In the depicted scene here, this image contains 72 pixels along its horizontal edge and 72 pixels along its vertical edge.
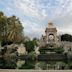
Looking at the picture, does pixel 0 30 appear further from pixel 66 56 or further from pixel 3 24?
pixel 66 56

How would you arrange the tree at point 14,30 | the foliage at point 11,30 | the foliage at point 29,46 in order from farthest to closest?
the tree at point 14,30, the foliage at point 11,30, the foliage at point 29,46

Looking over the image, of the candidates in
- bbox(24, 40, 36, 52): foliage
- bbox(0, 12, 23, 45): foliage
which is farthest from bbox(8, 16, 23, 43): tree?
bbox(24, 40, 36, 52): foliage

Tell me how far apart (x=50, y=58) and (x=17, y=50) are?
664 centimetres

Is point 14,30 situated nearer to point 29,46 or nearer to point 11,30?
point 11,30

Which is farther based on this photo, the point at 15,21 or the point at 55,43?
the point at 55,43

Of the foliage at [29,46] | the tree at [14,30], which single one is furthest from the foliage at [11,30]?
the foliage at [29,46]

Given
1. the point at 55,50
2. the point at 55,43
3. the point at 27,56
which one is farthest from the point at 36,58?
the point at 55,43

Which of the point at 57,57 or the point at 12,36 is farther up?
the point at 12,36

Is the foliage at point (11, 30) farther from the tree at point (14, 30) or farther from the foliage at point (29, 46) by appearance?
the foliage at point (29, 46)

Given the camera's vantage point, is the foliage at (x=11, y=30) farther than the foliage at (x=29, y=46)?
Yes

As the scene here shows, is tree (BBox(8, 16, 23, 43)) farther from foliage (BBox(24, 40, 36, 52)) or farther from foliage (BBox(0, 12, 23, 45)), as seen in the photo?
foliage (BBox(24, 40, 36, 52))

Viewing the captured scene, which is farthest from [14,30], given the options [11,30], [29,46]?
[29,46]

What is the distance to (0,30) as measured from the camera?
48.3 metres

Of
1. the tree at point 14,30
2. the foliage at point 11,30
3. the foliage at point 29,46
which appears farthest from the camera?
the tree at point 14,30
